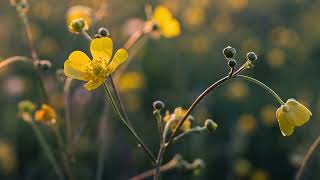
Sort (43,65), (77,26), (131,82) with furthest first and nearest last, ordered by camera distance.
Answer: (131,82) → (43,65) → (77,26)

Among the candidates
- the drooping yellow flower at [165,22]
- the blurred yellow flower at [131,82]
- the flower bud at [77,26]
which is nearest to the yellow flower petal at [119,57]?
the flower bud at [77,26]

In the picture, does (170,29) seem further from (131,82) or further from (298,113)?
(131,82)

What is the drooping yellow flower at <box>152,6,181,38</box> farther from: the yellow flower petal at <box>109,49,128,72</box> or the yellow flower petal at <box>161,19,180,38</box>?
the yellow flower petal at <box>109,49,128,72</box>

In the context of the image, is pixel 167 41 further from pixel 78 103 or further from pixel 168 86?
pixel 78 103

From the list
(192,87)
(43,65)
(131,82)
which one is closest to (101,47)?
(43,65)

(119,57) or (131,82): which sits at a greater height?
(131,82)

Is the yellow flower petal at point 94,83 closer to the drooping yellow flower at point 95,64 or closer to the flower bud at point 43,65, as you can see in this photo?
the drooping yellow flower at point 95,64

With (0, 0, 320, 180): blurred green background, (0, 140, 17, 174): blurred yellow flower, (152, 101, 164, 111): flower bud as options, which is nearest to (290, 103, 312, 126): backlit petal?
(152, 101, 164, 111): flower bud

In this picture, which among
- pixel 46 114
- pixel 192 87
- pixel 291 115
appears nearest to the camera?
pixel 291 115
